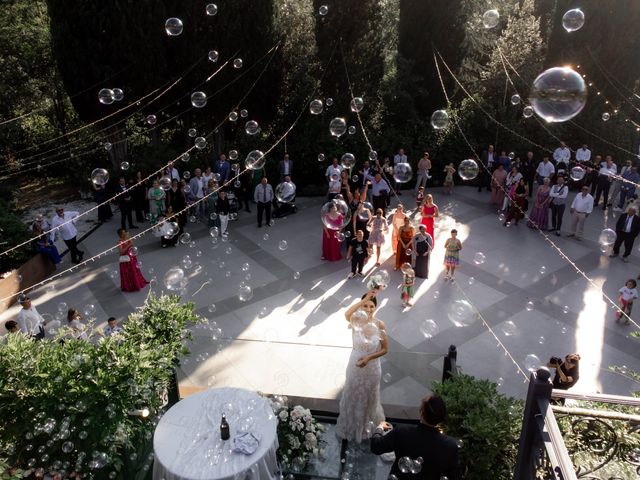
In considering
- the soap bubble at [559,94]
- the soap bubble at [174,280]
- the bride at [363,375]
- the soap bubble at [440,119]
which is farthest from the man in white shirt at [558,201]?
the soap bubble at [174,280]

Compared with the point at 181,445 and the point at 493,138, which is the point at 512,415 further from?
the point at 493,138

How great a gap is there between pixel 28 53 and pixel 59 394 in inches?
626

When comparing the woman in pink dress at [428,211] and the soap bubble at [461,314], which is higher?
the woman in pink dress at [428,211]

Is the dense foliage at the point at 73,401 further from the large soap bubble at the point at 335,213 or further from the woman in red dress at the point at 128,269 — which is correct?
the large soap bubble at the point at 335,213

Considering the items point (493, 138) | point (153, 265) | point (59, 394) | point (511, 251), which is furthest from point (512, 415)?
point (493, 138)

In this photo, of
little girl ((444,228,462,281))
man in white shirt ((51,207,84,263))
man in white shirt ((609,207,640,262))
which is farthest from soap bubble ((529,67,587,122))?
man in white shirt ((51,207,84,263))

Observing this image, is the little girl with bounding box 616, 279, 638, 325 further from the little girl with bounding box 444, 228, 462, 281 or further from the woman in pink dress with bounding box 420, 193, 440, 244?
the woman in pink dress with bounding box 420, 193, 440, 244

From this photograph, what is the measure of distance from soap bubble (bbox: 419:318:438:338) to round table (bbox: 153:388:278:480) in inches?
147

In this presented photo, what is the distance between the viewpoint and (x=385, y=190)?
1384 cm

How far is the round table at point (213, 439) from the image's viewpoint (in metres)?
4.93

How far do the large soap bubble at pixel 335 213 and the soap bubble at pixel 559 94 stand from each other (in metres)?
3.93

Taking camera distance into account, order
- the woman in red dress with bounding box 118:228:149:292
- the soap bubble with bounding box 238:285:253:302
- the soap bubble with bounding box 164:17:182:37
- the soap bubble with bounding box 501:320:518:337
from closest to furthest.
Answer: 1. the soap bubble with bounding box 501:320:518:337
2. the soap bubble with bounding box 238:285:253:302
3. the woman in red dress with bounding box 118:228:149:292
4. the soap bubble with bounding box 164:17:182:37

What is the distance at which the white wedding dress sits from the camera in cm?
601

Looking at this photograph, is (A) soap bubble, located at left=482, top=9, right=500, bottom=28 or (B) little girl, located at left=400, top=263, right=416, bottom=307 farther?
(A) soap bubble, located at left=482, top=9, right=500, bottom=28
